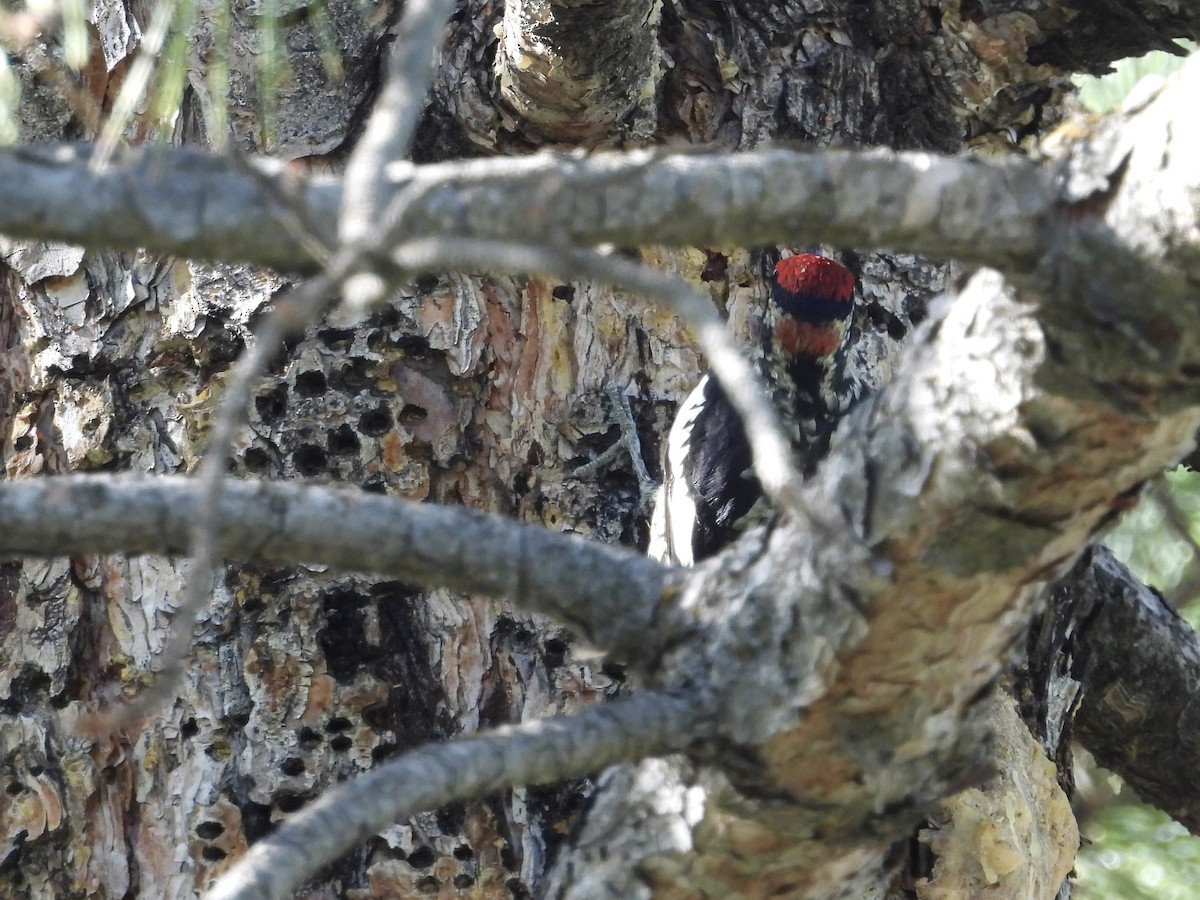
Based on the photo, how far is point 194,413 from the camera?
1.96 meters

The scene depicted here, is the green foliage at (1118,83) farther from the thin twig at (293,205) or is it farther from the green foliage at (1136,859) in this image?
the thin twig at (293,205)

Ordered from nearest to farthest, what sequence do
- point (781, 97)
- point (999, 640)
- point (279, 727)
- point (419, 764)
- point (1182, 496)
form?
Answer: point (419, 764) → point (999, 640) → point (279, 727) → point (781, 97) → point (1182, 496)

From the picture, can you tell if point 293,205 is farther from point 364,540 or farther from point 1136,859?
point 1136,859

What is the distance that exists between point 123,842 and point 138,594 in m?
0.35

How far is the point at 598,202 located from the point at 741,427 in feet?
5.61

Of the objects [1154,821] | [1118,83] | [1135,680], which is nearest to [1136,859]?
[1154,821]

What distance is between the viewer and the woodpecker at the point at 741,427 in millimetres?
2363

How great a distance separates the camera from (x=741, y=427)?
2549 mm

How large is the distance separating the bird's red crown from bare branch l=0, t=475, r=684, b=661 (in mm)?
1142

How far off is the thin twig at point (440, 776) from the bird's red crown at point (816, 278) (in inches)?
50.3

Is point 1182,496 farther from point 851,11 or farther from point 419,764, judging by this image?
point 419,764

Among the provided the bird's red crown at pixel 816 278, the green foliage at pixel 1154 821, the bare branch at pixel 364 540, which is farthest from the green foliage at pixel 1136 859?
the bare branch at pixel 364 540

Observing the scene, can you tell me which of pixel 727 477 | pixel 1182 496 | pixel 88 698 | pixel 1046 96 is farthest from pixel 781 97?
pixel 1182 496

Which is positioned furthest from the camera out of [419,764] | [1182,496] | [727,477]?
[1182,496]
